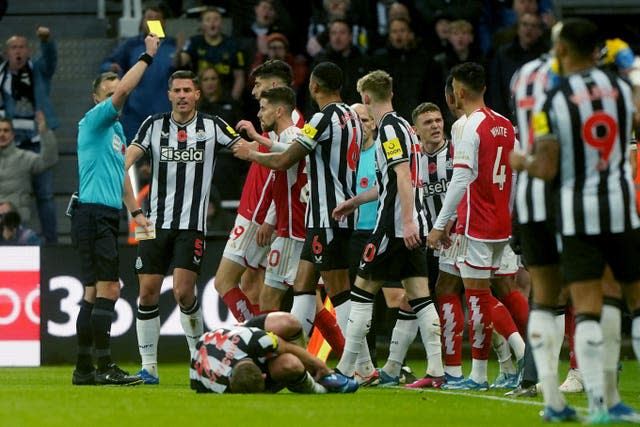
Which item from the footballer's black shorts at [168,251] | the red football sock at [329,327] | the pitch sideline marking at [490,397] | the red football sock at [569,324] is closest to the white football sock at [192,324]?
the footballer's black shorts at [168,251]

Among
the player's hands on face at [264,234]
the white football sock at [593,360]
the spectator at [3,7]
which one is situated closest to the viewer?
the white football sock at [593,360]

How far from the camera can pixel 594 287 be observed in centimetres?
702

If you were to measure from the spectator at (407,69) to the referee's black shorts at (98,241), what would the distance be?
254 inches

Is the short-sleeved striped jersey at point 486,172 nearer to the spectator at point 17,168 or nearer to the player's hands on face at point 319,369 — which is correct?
the player's hands on face at point 319,369

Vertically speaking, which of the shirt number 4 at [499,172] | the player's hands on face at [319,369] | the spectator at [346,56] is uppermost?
the spectator at [346,56]

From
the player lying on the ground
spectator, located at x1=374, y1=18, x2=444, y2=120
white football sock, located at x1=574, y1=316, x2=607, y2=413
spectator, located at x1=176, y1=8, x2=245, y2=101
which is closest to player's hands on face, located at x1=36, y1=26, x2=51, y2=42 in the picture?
spectator, located at x1=176, y1=8, x2=245, y2=101

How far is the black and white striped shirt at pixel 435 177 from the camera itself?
11.6 metres

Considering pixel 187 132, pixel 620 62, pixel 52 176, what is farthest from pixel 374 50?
pixel 620 62

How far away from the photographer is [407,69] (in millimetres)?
16547

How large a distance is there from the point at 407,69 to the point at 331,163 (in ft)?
20.6

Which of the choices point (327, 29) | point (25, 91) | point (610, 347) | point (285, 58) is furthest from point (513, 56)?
point (610, 347)

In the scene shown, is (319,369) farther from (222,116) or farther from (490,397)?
(222,116)

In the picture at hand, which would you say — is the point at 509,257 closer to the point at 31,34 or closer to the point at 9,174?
the point at 9,174

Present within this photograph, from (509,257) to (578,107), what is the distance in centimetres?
390
